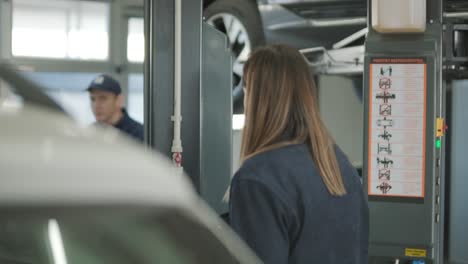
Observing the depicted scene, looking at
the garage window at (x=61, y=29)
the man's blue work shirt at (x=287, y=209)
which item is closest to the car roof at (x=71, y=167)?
the man's blue work shirt at (x=287, y=209)

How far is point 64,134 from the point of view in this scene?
1.07 meters

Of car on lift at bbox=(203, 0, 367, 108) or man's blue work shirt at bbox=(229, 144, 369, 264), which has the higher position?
car on lift at bbox=(203, 0, 367, 108)

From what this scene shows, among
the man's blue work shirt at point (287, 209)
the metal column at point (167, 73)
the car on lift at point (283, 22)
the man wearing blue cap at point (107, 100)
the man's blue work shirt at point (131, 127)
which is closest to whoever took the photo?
the man's blue work shirt at point (287, 209)

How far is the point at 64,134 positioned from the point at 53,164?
68 mm

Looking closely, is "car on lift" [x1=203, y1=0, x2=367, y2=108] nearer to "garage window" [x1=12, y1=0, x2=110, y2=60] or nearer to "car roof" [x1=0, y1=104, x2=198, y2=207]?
"garage window" [x1=12, y1=0, x2=110, y2=60]

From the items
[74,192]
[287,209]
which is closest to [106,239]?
[74,192]

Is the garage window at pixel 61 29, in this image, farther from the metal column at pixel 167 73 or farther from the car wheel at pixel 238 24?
the car wheel at pixel 238 24

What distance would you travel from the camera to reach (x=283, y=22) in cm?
827

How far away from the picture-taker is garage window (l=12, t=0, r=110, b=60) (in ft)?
14.8

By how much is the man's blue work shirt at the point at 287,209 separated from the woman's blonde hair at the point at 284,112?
0.03 metres

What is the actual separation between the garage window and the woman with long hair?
2.10m

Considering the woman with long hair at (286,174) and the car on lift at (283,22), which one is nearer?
the woman with long hair at (286,174)

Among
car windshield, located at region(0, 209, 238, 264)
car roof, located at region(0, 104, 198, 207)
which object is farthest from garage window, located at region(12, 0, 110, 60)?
car roof, located at region(0, 104, 198, 207)

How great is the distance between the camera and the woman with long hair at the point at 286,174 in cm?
250
